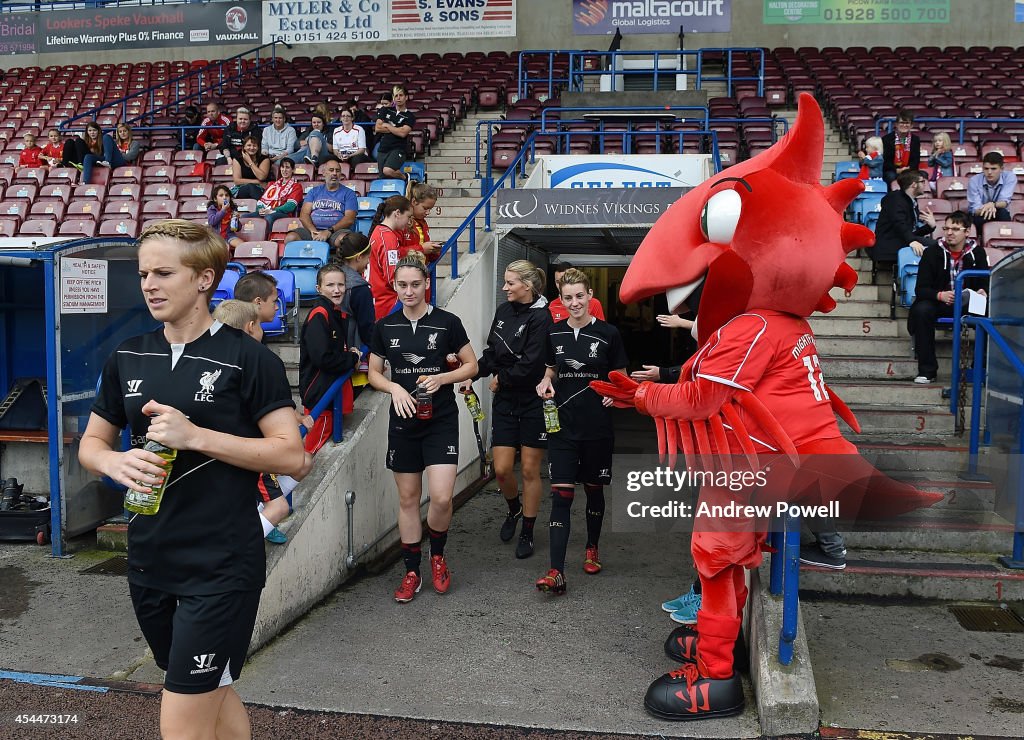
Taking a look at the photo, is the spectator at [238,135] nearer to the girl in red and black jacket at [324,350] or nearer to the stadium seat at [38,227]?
the stadium seat at [38,227]

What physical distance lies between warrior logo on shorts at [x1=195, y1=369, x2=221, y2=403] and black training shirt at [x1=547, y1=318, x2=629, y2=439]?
123 inches

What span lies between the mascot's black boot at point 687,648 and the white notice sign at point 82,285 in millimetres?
4516

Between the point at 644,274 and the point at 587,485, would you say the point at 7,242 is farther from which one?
the point at 644,274

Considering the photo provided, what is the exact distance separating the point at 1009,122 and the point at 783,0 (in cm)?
773

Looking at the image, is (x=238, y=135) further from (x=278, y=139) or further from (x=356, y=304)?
(x=356, y=304)

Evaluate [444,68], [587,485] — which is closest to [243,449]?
[587,485]

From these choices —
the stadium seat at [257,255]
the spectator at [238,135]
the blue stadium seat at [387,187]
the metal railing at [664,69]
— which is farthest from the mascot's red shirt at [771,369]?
the metal railing at [664,69]

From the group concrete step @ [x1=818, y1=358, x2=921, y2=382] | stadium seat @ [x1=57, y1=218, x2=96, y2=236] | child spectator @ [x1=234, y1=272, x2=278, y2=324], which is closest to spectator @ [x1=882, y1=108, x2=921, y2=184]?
concrete step @ [x1=818, y1=358, x2=921, y2=382]

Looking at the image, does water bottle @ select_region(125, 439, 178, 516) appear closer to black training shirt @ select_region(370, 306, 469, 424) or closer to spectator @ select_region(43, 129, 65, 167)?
black training shirt @ select_region(370, 306, 469, 424)

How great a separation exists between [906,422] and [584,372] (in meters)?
2.98

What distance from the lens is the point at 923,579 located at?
4.94 metres

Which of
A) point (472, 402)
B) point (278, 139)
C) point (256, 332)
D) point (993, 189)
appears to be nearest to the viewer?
point (256, 332)

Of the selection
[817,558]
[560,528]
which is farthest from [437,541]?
[817,558]

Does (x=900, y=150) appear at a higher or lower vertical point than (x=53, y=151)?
lower
